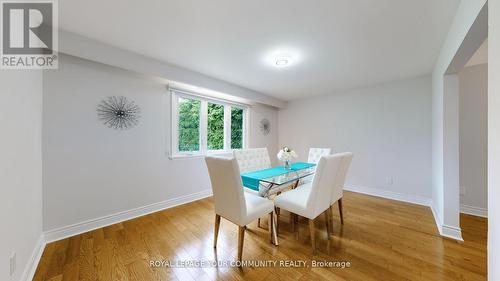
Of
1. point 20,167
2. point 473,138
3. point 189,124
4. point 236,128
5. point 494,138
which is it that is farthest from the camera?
point 236,128

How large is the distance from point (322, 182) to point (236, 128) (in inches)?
105

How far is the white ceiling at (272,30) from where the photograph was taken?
142 cm

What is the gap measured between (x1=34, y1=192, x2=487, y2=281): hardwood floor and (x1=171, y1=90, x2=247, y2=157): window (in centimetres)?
121

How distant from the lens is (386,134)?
328cm

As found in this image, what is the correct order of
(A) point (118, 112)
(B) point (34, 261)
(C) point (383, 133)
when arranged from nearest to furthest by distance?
(B) point (34, 261) < (A) point (118, 112) < (C) point (383, 133)

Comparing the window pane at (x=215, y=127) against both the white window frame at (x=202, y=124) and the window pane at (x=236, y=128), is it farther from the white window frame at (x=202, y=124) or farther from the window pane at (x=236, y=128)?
the window pane at (x=236, y=128)

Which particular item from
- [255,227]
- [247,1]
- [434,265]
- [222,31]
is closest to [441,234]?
[434,265]

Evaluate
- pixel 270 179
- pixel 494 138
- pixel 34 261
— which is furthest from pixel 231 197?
pixel 34 261

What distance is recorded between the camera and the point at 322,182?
1.65 m

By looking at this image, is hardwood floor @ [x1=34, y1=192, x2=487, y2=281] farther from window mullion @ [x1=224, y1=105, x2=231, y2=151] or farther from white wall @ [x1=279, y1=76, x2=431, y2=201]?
window mullion @ [x1=224, y1=105, x2=231, y2=151]

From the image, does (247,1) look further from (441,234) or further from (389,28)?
(441,234)

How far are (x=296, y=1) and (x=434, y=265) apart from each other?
8.24 ft

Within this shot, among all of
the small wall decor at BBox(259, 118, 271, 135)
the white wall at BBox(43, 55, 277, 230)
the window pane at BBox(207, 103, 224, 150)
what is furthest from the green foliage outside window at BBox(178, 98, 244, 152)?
the small wall decor at BBox(259, 118, 271, 135)

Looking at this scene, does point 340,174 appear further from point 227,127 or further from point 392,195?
point 227,127
